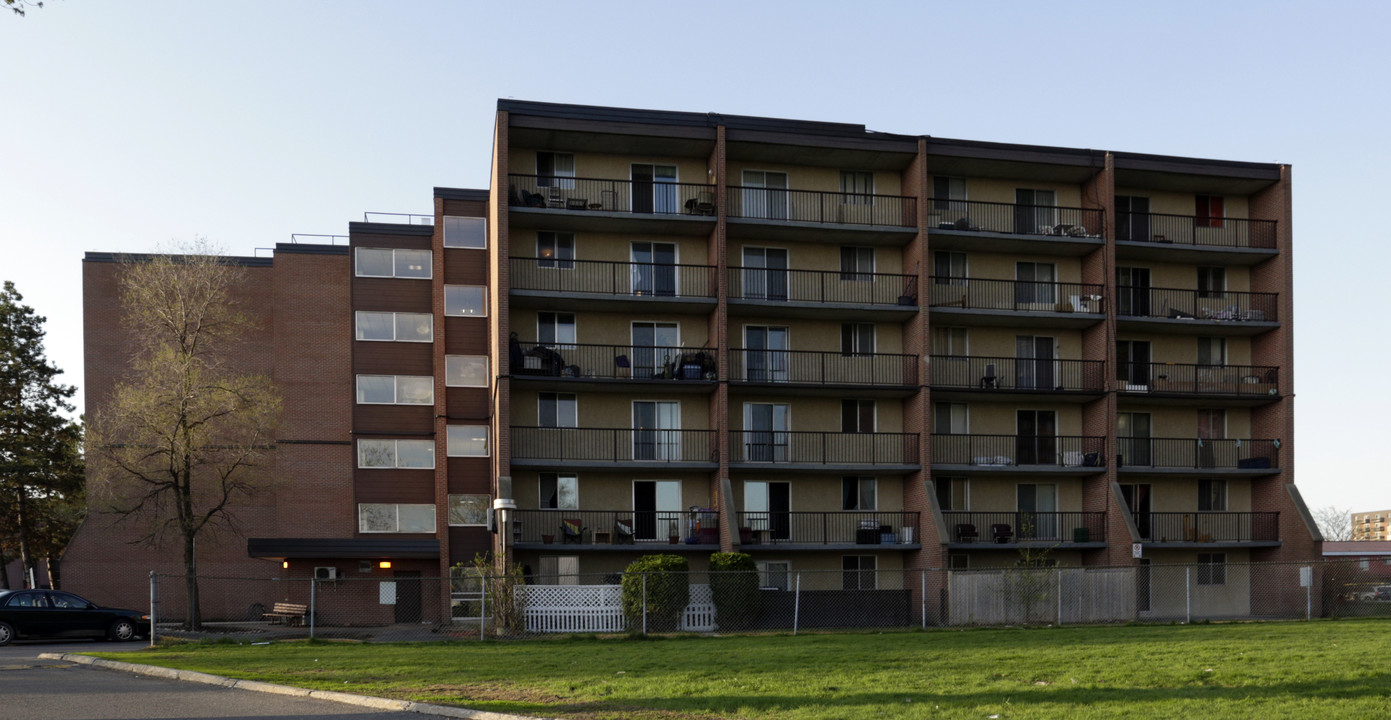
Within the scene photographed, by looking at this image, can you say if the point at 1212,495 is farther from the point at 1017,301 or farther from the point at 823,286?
the point at 823,286

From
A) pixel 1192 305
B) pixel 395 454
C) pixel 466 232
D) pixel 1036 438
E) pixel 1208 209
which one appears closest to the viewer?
pixel 1036 438

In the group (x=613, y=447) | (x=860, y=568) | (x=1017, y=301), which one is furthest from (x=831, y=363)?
(x=613, y=447)

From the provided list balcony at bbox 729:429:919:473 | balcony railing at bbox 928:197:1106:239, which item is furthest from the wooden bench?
balcony railing at bbox 928:197:1106:239

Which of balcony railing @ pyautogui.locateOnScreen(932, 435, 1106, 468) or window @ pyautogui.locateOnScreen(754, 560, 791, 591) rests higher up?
balcony railing @ pyautogui.locateOnScreen(932, 435, 1106, 468)

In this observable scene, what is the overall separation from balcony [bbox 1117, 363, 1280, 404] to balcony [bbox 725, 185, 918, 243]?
9744mm

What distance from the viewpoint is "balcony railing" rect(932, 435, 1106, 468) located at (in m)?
39.0

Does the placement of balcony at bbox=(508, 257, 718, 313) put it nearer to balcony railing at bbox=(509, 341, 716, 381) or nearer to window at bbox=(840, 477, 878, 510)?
balcony railing at bbox=(509, 341, 716, 381)

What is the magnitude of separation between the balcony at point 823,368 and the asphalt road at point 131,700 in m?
21.9

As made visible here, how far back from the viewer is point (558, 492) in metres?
37.0

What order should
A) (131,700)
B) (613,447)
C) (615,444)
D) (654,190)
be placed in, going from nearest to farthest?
(131,700)
(615,444)
(613,447)
(654,190)

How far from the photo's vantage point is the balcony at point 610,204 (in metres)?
36.5

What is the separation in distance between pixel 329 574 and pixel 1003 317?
2642 centimetres

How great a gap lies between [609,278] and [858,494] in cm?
1103

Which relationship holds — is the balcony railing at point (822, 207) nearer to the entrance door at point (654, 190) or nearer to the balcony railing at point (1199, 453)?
the entrance door at point (654, 190)
